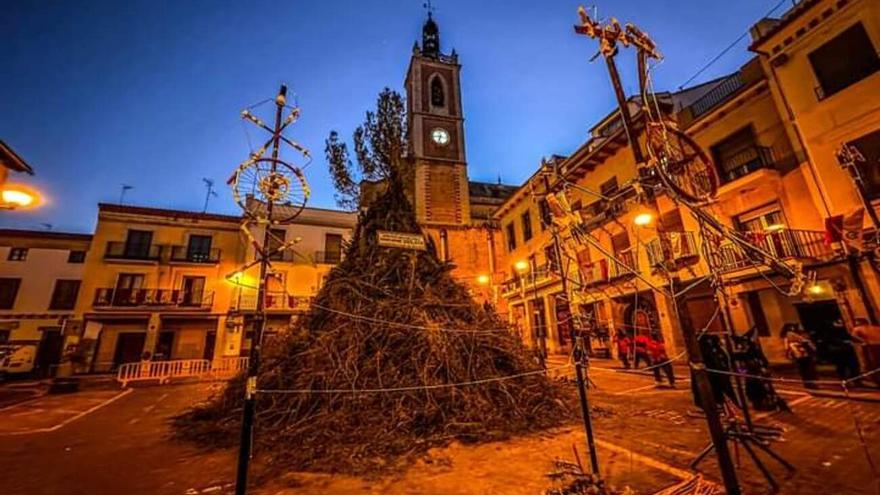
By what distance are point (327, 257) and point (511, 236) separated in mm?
14266

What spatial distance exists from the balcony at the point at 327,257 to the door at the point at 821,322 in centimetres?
2491

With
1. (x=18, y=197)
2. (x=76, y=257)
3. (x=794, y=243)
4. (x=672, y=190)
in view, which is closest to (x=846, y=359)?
(x=794, y=243)

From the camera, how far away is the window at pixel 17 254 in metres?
22.0

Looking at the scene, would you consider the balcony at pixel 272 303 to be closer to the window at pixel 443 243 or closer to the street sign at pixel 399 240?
the window at pixel 443 243

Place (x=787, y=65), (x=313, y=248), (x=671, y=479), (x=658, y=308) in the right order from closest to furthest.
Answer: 1. (x=671, y=479)
2. (x=787, y=65)
3. (x=658, y=308)
4. (x=313, y=248)

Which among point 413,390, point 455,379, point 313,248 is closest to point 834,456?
point 455,379

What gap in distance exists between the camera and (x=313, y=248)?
86.7ft

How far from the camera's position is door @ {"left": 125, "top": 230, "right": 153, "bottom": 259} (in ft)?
75.2

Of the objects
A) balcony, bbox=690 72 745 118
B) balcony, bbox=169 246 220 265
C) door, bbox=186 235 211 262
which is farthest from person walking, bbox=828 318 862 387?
door, bbox=186 235 211 262

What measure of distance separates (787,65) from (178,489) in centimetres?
1847

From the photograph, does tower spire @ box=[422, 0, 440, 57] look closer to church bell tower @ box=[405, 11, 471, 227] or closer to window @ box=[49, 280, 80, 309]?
church bell tower @ box=[405, 11, 471, 227]

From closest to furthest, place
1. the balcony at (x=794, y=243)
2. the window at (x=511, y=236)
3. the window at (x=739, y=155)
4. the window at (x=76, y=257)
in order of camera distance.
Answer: the balcony at (x=794, y=243), the window at (x=739, y=155), the window at (x=76, y=257), the window at (x=511, y=236)

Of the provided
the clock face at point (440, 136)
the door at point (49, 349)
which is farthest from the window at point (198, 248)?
the clock face at point (440, 136)

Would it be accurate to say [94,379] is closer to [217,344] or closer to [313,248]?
[217,344]
